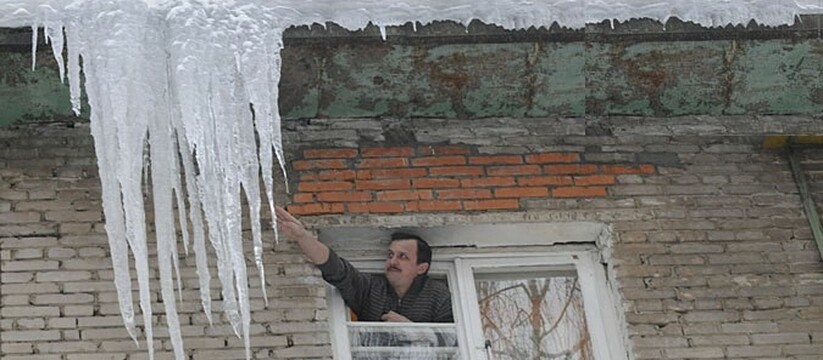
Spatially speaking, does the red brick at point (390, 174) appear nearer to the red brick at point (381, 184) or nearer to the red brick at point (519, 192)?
the red brick at point (381, 184)

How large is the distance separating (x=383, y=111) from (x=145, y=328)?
59.0 inches

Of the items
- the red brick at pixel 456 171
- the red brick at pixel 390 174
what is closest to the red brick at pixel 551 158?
the red brick at pixel 456 171

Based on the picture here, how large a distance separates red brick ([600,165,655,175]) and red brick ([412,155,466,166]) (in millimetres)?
592

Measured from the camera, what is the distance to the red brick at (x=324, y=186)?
320 inches

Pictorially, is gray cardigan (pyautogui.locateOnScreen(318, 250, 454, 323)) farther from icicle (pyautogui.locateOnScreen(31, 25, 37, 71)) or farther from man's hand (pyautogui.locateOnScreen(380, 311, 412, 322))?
icicle (pyautogui.locateOnScreen(31, 25, 37, 71))

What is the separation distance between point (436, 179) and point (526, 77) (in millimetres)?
566

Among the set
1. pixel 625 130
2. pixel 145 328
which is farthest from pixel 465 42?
pixel 145 328

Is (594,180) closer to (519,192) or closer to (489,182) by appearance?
(519,192)

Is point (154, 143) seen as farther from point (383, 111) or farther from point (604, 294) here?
point (604, 294)

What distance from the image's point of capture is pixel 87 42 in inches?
Result: 287

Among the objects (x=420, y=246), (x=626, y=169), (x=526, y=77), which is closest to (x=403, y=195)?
(x=420, y=246)

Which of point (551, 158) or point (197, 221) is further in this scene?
point (551, 158)

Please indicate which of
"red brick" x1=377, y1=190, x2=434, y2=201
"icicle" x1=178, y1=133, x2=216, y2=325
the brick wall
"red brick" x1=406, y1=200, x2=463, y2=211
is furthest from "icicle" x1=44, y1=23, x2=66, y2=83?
"red brick" x1=406, y1=200, x2=463, y2=211

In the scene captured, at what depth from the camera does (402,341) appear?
7.88m
